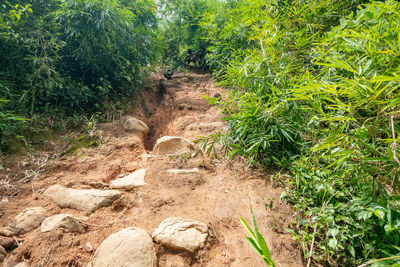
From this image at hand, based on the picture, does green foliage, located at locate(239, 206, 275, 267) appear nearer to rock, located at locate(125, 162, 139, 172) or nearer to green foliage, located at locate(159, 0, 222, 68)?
rock, located at locate(125, 162, 139, 172)

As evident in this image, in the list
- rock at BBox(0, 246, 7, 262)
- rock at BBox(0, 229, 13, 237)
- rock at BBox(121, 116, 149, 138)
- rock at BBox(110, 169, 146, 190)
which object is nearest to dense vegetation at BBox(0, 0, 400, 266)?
rock at BBox(121, 116, 149, 138)

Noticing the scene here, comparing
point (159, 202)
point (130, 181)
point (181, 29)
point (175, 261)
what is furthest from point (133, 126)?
point (181, 29)

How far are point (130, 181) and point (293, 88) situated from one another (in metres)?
1.78

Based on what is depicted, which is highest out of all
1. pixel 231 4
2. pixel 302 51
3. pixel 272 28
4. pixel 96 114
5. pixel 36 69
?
pixel 231 4

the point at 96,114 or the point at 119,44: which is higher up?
the point at 119,44

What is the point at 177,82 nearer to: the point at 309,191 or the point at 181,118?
the point at 181,118

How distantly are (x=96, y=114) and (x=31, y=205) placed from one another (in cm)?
185

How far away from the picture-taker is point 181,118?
132 inches

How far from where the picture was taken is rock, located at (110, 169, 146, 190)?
1644 mm

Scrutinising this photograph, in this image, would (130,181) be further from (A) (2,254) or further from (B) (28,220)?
(A) (2,254)

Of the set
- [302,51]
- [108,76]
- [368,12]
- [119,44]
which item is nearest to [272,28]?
[302,51]

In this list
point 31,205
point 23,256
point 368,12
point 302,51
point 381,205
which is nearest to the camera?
point 381,205

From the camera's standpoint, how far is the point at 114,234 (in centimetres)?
110

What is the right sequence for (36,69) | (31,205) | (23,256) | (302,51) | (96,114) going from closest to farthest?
(23,256) → (31,205) → (302,51) → (36,69) → (96,114)
